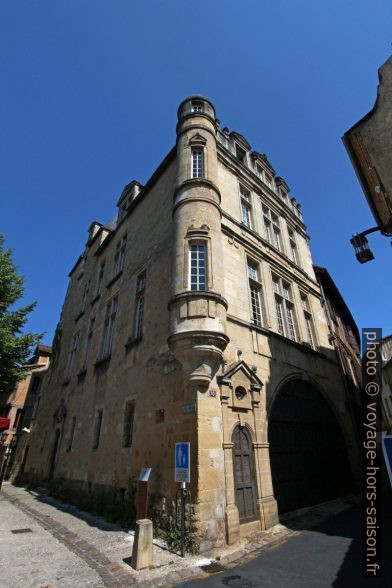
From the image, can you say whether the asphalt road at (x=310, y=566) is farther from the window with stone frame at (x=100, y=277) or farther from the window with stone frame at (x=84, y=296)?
the window with stone frame at (x=84, y=296)

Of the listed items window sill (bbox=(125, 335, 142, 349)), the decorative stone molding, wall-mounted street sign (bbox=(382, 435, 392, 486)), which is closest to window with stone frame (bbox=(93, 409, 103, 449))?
window sill (bbox=(125, 335, 142, 349))

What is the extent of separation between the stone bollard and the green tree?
44.8 ft

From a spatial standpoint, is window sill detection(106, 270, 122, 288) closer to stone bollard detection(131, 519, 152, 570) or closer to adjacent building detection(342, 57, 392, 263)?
adjacent building detection(342, 57, 392, 263)

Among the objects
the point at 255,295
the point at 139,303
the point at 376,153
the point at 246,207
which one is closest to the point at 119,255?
the point at 139,303

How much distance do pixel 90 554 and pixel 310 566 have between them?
3.83 m

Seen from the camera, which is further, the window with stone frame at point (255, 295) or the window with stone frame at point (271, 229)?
the window with stone frame at point (271, 229)

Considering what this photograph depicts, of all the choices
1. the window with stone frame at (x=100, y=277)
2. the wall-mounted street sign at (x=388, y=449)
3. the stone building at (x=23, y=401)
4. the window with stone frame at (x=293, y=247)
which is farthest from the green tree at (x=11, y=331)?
the wall-mounted street sign at (x=388, y=449)

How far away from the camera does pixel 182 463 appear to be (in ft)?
18.8

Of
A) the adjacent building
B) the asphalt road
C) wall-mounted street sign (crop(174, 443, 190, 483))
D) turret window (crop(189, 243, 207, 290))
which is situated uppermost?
the adjacent building

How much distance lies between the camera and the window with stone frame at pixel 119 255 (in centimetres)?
1472

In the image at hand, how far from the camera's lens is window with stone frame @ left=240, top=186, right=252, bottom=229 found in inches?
485

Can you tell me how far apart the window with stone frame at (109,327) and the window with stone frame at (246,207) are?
6737 millimetres

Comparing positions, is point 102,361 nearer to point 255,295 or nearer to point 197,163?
point 255,295

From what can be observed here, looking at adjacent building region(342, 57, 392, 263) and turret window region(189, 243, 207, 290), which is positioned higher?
adjacent building region(342, 57, 392, 263)
